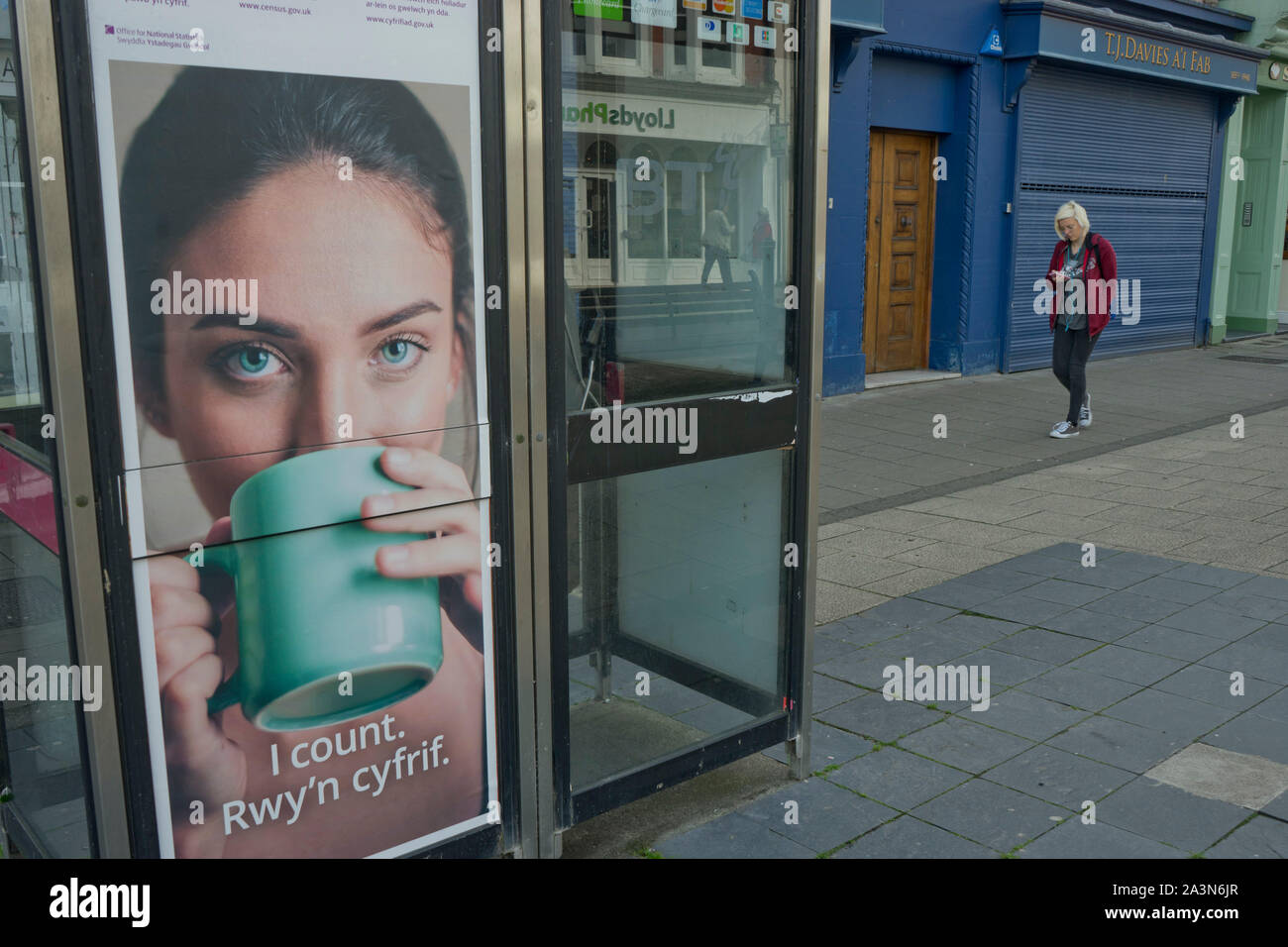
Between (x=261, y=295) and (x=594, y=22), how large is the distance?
1.24 meters

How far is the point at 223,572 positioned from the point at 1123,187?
14316 mm

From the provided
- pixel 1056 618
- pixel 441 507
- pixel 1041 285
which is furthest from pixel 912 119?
pixel 441 507

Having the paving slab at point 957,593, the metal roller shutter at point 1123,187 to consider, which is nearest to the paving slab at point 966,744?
the paving slab at point 957,593

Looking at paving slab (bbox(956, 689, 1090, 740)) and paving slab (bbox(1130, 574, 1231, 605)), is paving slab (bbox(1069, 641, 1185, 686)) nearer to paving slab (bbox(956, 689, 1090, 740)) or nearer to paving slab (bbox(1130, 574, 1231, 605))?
paving slab (bbox(956, 689, 1090, 740))

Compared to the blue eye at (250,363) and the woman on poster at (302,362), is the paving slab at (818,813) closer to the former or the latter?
the woman on poster at (302,362)

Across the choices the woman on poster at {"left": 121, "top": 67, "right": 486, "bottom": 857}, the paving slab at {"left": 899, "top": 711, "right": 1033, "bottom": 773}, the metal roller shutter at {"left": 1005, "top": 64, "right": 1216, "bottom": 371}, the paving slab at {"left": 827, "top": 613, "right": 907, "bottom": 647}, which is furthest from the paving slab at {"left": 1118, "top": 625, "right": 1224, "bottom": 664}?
the metal roller shutter at {"left": 1005, "top": 64, "right": 1216, "bottom": 371}

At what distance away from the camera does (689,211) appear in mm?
3605

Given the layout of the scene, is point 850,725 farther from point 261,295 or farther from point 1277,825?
point 261,295

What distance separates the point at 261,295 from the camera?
250 centimetres

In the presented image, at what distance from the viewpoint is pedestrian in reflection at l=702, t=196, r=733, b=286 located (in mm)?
3617

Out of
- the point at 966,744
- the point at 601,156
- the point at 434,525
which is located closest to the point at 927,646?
the point at 966,744

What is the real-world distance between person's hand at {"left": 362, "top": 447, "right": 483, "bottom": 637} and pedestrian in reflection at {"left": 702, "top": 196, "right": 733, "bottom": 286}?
1.22 metres

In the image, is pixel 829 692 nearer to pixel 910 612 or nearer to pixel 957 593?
pixel 910 612

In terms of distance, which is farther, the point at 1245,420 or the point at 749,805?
the point at 1245,420
